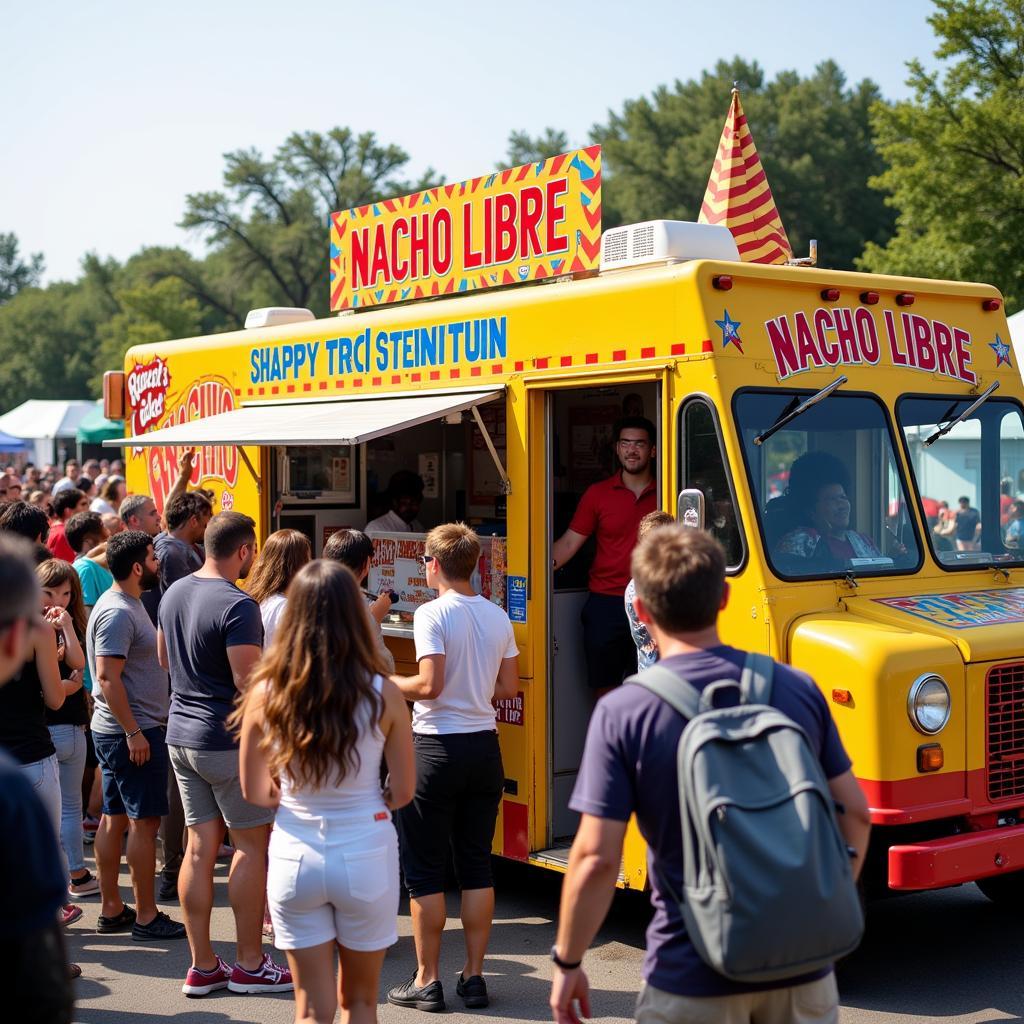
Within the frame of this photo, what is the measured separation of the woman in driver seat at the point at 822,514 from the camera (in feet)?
17.8

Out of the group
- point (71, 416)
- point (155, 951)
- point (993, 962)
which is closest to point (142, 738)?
point (155, 951)

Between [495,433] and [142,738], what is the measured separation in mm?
2914

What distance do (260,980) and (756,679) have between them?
334 cm

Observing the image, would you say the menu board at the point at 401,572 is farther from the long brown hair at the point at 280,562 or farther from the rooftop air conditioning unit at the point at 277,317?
the rooftop air conditioning unit at the point at 277,317

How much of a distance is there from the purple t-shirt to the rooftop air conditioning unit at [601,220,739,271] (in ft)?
10.5

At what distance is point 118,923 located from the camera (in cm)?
627

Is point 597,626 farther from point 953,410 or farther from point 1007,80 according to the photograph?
point 1007,80

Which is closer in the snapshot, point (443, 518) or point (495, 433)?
point (495, 433)

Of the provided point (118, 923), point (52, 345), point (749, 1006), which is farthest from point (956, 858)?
point (52, 345)

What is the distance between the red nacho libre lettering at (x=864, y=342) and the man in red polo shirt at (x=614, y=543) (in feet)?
3.16

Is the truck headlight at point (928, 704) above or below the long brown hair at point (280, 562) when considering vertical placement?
below

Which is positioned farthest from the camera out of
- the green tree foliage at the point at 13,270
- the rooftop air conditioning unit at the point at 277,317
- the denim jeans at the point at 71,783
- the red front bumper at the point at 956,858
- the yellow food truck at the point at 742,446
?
the green tree foliage at the point at 13,270

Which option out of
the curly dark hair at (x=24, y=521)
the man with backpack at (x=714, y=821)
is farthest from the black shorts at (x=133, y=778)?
the man with backpack at (x=714, y=821)

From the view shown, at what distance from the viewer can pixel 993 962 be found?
5.64 meters
